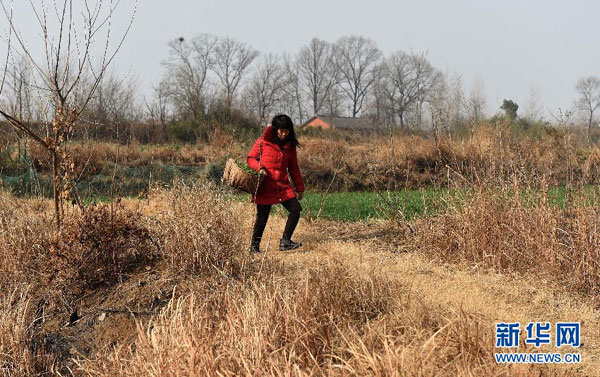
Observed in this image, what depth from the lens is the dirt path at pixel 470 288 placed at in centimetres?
362

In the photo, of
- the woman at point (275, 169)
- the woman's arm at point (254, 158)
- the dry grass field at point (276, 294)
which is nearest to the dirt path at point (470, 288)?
the dry grass field at point (276, 294)

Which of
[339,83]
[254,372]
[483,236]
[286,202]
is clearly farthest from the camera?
[339,83]

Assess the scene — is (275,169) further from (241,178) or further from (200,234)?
(200,234)

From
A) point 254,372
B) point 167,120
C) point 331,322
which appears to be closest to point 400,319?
point 331,322

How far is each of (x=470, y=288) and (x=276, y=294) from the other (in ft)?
6.02

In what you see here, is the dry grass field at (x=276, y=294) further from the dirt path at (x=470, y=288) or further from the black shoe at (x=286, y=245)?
the black shoe at (x=286, y=245)

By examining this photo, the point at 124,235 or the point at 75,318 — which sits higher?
the point at 124,235

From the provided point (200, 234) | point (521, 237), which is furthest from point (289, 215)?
point (521, 237)

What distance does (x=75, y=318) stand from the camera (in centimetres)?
405

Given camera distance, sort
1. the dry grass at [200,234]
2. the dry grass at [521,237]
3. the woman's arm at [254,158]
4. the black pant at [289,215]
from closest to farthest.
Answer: the dry grass at [200,234] < the dry grass at [521,237] < the woman's arm at [254,158] < the black pant at [289,215]

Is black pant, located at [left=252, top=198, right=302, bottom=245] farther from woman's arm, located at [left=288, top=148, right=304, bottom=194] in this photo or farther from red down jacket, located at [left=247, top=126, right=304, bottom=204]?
woman's arm, located at [left=288, top=148, right=304, bottom=194]

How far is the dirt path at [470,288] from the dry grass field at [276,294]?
17 millimetres

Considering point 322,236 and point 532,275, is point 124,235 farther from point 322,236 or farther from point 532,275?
point 532,275

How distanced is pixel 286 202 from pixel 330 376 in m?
3.07
